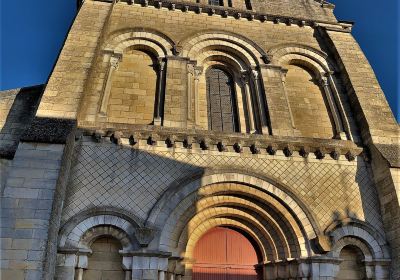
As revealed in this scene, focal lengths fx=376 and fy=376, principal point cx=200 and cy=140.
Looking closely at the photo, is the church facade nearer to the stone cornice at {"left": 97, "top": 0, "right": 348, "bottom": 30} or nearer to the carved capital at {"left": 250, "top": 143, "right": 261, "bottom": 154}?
the carved capital at {"left": 250, "top": 143, "right": 261, "bottom": 154}

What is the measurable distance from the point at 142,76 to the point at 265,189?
15.8 ft

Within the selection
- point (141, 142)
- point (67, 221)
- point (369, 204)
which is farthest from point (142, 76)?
point (369, 204)

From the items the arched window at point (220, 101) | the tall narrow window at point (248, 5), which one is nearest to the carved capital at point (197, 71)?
the arched window at point (220, 101)

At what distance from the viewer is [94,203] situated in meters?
8.19

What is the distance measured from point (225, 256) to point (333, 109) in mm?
5291

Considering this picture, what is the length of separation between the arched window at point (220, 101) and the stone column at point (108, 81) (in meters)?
2.74

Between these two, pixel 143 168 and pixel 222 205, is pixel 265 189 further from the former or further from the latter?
pixel 143 168

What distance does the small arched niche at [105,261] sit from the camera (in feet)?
25.8

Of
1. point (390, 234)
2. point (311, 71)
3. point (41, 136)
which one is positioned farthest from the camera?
point (311, 71)

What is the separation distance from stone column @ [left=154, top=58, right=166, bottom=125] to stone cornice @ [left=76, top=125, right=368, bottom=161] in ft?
1.95

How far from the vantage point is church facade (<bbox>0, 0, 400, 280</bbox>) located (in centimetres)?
776

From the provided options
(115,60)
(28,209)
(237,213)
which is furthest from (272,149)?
(28,209)

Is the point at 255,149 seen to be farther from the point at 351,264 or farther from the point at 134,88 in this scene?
the point at 134,88

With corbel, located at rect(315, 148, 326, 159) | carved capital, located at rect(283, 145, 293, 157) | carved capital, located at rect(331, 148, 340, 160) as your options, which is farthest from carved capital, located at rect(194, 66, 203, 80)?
carved capital, located at rect(331, 148, 340, 160)
